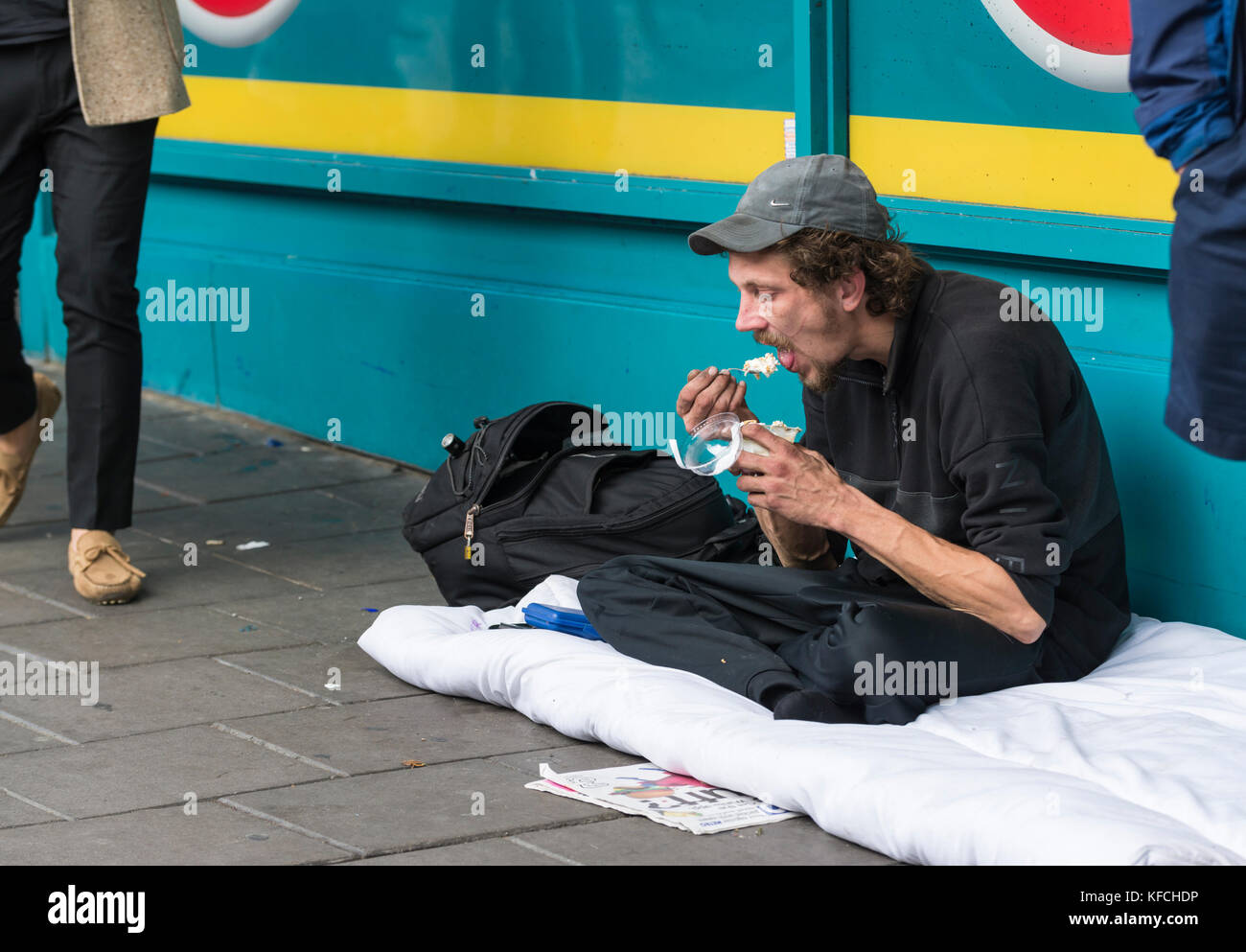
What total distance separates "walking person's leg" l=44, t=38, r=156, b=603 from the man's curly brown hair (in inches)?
72.6

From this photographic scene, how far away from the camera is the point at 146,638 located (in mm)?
4082

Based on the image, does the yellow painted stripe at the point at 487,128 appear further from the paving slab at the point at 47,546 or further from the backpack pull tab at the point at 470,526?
the paving slab at the point at 47,546

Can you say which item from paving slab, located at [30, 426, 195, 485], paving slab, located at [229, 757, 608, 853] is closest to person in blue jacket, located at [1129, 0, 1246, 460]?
paving slab, located at [229, 757, 608, 853]

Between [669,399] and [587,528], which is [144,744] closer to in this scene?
[587,528]

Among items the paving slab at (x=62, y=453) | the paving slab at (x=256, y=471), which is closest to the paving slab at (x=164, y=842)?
the paving slab at (x=256, y=471)

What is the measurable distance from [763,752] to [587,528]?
1054 mm

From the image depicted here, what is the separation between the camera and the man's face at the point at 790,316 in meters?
3.20

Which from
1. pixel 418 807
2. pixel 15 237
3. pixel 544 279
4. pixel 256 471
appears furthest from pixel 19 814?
pixel 256 471

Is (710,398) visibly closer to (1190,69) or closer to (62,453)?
(1190,69)

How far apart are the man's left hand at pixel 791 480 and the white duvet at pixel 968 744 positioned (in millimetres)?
375

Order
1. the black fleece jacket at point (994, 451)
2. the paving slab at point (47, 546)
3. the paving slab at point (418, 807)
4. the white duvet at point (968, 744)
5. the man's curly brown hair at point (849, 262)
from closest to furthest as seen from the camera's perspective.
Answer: the white duvet at point (968, 744)
the paving slab at point (418, 807)
the black fleece jacket at point (994, 451)
the man's curly brown hair at point (849, 262)
the paving slab at point (47, 546)

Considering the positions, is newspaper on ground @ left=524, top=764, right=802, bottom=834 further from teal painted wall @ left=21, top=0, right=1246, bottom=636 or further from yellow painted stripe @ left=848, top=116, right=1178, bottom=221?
yellow painted stripe @ left=848, top=116, right=1178, bottom=221

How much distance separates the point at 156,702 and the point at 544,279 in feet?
6.43

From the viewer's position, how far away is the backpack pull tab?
400cm
